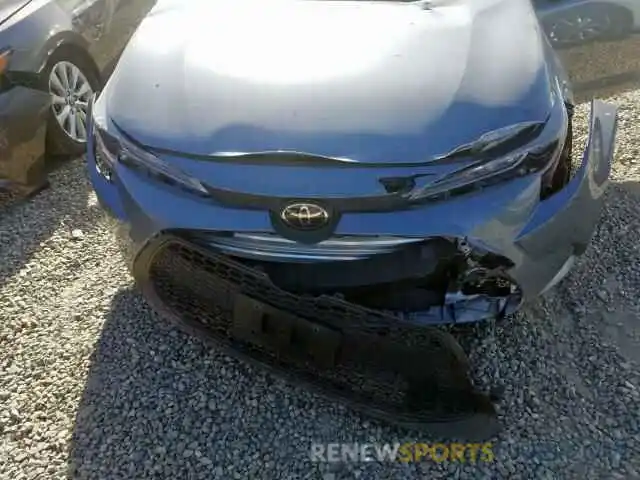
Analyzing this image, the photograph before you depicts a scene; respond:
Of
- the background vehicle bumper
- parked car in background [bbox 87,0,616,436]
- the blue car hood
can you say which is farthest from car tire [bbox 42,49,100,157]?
parked car in background [bbox 87,0,616,436]

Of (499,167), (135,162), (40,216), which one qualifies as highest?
(135,162)

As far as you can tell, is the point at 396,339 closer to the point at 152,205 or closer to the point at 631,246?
the point at 152,205

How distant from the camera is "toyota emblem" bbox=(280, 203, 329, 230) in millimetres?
2232

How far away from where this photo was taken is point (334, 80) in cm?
246

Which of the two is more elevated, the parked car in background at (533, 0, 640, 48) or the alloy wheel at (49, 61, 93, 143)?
the alloy wheel at (49, 61, 93, 143)

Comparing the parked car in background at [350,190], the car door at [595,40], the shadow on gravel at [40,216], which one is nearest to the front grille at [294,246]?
the parked car in background at [350,190]

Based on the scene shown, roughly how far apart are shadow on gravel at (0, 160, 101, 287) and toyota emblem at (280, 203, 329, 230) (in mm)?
1773

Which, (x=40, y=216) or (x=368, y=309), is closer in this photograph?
(x=368, y=309)

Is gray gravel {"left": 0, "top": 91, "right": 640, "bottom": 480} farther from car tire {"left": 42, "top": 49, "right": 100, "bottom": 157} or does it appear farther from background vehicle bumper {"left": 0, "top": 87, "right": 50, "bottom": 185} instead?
car tire {"left": 42, "top": 49, "right": 100, "bottom": 157}

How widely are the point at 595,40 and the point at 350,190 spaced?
2866 millimetres

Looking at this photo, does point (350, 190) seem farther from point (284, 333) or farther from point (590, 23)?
point (590, 23)

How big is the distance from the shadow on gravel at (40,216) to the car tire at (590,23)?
9.33ft

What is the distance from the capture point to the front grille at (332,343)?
7.80 feet

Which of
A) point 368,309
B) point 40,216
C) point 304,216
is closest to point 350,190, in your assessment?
point 304,216
